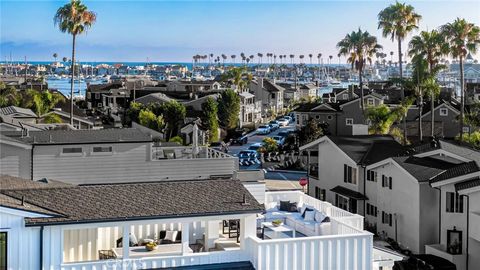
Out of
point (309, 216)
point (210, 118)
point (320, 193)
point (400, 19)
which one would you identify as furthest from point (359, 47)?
point (309, 216)

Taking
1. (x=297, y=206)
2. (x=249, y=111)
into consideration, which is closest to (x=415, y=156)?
(x=297, y=206)

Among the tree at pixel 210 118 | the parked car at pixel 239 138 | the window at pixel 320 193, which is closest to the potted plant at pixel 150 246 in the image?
the window at pixel 320 193

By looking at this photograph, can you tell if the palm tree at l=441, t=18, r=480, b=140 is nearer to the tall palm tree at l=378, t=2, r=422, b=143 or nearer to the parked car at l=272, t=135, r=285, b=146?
Result: the tall palm tree at l=378, t=2, r=422, b=143

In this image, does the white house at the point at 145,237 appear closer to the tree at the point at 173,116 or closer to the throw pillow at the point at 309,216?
the throw pillow at the point at 309,216

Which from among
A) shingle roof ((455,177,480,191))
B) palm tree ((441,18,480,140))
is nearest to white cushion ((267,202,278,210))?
shingle roof ((455,177,480,191))

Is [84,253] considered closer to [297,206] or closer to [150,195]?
[150,195]

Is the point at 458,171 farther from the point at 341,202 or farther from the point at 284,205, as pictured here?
the point at 284,205

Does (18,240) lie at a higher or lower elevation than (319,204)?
higher

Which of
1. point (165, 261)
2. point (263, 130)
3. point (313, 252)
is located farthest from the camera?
point (263, 130)
